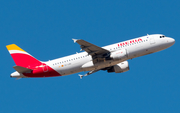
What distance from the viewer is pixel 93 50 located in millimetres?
51250

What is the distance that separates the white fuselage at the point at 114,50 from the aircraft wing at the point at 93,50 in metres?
1.12

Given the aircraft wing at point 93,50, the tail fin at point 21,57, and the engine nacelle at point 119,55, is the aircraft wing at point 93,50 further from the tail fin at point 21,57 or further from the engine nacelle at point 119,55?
the tail fin at point 21,57

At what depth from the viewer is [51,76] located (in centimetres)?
5494

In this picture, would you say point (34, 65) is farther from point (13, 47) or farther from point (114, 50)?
point (114, 50)

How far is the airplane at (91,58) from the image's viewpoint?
51.8 metres

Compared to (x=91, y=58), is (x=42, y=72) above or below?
below

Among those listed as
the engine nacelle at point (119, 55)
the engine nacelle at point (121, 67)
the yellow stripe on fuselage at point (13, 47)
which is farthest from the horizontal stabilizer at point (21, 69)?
the engine nacelle at point (121, 67)

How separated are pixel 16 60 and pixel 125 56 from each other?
2074 centimetres

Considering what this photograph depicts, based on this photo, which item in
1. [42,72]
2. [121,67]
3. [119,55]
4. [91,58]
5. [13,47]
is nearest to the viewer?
[119,55]

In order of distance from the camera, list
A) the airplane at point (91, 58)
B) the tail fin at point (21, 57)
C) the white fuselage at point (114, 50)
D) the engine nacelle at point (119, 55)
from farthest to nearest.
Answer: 1. the tail fin at point (21, 57)
2. the white fuselage at point (114, 50)
3. the airplane at point (91, 58)
4. the engine nacelle at point (119, 55)

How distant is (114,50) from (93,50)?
4.16 metres

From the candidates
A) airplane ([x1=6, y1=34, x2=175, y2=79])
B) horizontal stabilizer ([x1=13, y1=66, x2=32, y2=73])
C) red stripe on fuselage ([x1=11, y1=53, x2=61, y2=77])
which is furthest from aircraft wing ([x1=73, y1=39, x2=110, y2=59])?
horizontal stabilizer ([x1=13, y1=66, x2=32, y2=73])

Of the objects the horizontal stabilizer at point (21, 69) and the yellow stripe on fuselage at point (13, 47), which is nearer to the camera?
the horizontal stabilizer at point (21, 69)

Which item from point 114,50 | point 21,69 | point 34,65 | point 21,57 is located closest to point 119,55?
point 114,50
